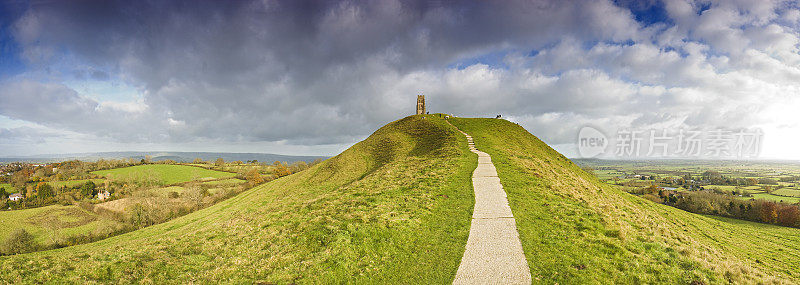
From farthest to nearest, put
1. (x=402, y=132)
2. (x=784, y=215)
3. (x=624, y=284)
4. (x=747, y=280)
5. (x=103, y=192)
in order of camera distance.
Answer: (x=103, y=192)
(x=784, y=215)
(x=402, y=132)
(x=747, y=280)
(x=624, y=284)

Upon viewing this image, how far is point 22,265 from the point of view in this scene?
1027cm

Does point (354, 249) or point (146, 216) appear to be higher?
point (354, 249)

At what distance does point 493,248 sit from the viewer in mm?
10664

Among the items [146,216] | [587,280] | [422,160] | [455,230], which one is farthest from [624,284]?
[146,216]

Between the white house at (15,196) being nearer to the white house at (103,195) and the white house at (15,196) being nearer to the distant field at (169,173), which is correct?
the white house at (103,195)

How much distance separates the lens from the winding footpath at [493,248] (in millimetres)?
8891

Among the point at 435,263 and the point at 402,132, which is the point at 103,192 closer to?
the point at 402,132

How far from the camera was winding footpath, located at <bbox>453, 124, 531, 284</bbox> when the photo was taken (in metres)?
8.89

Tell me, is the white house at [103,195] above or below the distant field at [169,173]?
below

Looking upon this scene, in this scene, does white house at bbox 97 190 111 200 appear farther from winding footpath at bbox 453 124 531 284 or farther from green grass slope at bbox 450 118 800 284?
green grass slope at bbox 450 118 800 284

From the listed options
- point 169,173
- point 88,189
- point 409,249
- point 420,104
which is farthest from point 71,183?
point 409,249

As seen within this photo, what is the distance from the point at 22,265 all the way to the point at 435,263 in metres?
16.6

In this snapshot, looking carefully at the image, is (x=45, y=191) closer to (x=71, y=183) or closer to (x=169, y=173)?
(x=71, y=183)

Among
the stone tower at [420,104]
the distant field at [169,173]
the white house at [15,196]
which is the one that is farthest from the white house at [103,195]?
the stone tower at [420,104]
